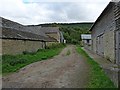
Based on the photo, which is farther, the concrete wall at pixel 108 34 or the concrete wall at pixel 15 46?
the concrete wall at pixel 15 46

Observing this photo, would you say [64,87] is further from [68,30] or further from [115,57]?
[68,30]

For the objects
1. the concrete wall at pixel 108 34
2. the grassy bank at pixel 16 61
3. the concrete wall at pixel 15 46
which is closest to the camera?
the grassy bank at pixel 16 61

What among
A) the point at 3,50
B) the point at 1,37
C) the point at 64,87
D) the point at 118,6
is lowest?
the point at 64,87

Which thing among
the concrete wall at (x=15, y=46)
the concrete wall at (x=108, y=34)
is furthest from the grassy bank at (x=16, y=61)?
the concrete wall at (x=108, y=34)

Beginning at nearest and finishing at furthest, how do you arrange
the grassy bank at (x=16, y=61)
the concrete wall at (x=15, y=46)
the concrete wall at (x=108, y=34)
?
1. the grassy bank at (x=16, y=61)
2. the concrete wall at (x=108, y=34)
3. the concrete wall at (x=15, y=46)

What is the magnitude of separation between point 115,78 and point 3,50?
1172cm

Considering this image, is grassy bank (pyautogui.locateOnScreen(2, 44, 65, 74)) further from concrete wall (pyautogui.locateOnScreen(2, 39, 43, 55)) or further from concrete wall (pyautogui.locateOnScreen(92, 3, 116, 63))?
concrete wall (pyautogui.locateOnScreen(92, 3, 116, 63))

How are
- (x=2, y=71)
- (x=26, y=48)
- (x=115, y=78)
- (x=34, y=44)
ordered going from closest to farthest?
(x=115, y=78) < (x=2, y=71) < (x=26, y=48) < (x=34, y=44)

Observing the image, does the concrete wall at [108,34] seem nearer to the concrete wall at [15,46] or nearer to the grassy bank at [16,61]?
the grassy bank at [16,61]

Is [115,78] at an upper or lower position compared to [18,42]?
lower

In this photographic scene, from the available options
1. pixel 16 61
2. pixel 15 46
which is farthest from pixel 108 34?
pixel 15 46

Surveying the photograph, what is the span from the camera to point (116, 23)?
40.5 feet

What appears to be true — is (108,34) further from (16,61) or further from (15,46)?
(15,46)

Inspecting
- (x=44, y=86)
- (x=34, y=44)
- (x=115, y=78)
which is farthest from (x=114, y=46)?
(x=34, y=44)
